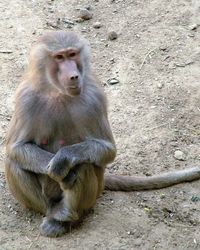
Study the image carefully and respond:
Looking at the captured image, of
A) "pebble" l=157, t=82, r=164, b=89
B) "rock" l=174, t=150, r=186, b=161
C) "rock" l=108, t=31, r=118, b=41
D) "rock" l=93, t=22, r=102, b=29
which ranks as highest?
"rock" l=93, t=22, r=102, b=29

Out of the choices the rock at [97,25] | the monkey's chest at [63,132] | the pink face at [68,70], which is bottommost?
the rock at [97,25]

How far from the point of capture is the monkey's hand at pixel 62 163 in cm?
499

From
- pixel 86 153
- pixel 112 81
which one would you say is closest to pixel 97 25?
pixel 112 81

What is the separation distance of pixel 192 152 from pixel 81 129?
1.62 meters

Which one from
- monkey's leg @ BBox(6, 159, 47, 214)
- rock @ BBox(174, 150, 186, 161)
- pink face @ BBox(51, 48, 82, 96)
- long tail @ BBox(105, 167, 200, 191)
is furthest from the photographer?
rock @ BBox(174, 150, 186, 161)

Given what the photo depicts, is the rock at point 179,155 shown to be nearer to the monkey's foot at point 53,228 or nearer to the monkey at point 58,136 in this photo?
the monkey at point 58,136

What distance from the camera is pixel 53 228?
5.30 m

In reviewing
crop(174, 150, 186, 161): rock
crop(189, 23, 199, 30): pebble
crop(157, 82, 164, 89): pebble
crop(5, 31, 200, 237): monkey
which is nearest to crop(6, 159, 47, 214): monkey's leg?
crop(5, 31, 200, 237): monkey

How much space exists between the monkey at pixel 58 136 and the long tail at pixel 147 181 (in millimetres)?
509

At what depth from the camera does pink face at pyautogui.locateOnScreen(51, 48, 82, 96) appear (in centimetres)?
480

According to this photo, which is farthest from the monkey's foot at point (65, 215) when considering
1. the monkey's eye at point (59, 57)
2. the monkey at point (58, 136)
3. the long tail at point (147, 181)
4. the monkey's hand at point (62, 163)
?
the monkey's eye at point (59, 57)

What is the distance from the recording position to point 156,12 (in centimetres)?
812

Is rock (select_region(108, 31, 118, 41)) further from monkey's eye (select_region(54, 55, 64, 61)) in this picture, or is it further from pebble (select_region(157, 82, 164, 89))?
monkey's eye (select_region(54, 55, 64, 61))

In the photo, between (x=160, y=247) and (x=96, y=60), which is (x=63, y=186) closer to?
(x=160, y=247)
